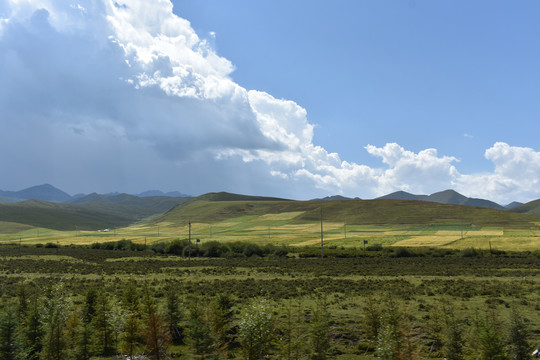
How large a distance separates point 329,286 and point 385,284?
25.5ft

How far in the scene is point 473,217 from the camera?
184000 millimetres

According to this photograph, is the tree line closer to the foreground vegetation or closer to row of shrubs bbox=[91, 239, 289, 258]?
the foreground vegetation

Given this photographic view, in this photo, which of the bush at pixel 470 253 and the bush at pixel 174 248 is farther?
the bush at pixel 174 248

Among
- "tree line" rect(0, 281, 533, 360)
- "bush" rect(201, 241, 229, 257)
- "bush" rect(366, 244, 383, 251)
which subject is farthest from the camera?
"bush" rect(201, 241, 229, 257)

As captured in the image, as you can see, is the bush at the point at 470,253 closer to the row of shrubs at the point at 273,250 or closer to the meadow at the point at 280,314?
the row of shrubs at the point at 273,250

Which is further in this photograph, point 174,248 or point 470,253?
point 174,248

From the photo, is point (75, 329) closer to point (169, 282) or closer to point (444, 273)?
point (169, 282)

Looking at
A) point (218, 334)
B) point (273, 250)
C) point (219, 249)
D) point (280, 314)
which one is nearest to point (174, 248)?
point (219, 249)

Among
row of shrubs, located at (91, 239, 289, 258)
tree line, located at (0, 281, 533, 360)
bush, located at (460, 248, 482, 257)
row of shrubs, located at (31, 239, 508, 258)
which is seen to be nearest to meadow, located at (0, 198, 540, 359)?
tree line, located at (0, 281, 533, 360)

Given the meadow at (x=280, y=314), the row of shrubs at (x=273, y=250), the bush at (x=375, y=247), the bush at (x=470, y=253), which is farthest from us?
the bush at (x=375, y=247)

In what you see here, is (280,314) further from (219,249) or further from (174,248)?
(174,248)

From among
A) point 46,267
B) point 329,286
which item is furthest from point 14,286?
point 329,286

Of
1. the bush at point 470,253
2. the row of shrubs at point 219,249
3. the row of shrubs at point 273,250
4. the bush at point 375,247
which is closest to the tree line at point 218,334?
the bush at point 470,253

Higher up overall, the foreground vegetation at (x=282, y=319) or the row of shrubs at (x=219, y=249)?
the foreground vegetation at (x=282, y=319)
